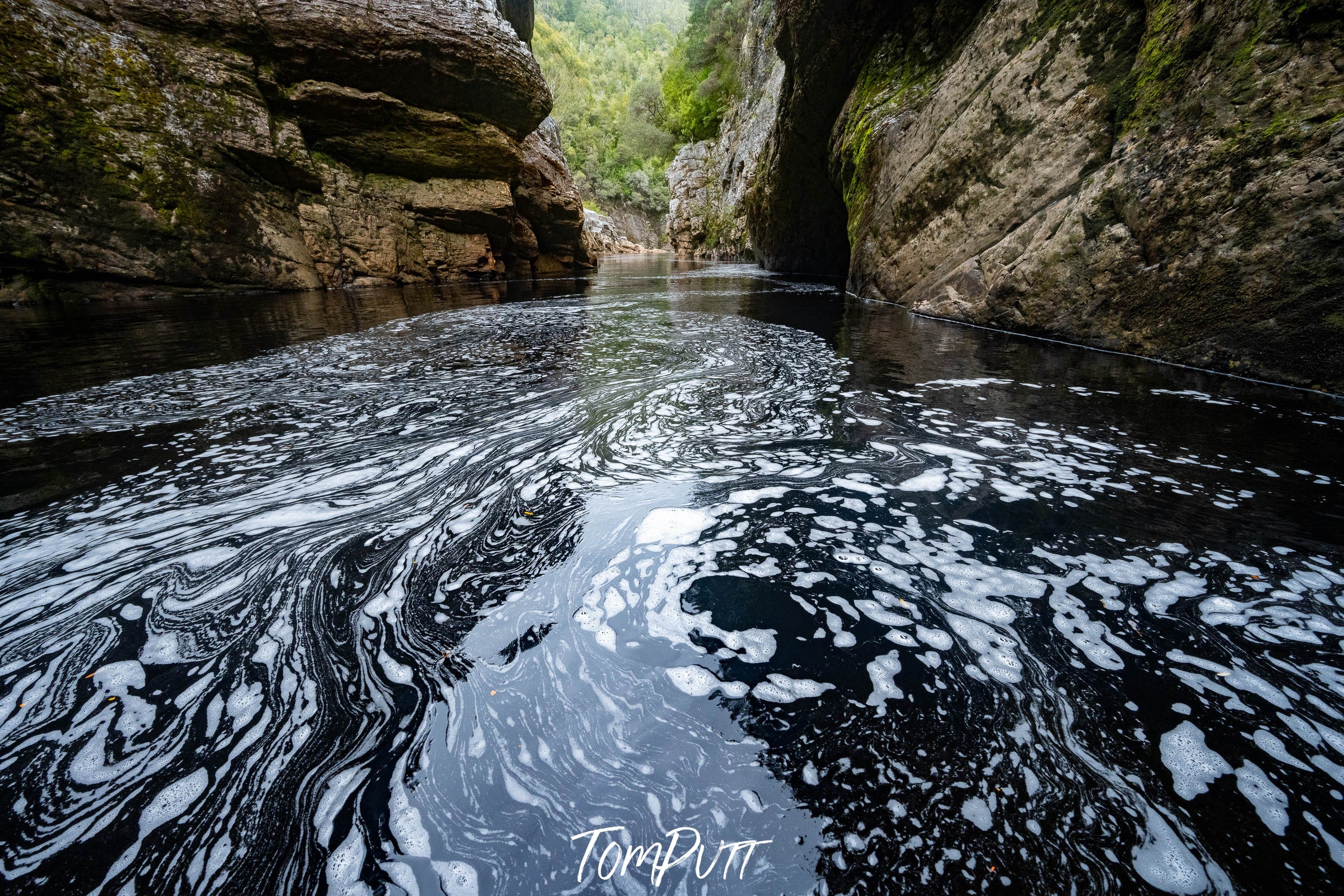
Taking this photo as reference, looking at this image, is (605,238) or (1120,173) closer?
(1120,173)

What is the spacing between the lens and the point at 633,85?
41.6 metres

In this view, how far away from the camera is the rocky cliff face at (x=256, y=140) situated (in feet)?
20.5

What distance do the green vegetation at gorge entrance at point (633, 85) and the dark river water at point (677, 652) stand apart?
22.2 meters

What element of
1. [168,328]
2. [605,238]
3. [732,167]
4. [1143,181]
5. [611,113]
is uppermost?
[611,113]

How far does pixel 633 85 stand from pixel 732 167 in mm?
29768

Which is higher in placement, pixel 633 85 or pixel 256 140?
pixel 633 85

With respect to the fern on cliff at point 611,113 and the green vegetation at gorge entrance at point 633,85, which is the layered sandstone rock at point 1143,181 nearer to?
the green vegetation at gorge entrance at point 633,85

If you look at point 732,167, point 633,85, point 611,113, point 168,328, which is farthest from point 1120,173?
point 611,113

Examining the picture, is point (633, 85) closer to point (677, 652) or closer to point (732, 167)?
point (732, 167)

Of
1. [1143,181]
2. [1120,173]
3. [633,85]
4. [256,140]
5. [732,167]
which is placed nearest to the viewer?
[1143,181]

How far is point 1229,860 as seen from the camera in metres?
0.69

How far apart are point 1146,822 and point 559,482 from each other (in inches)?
67.4

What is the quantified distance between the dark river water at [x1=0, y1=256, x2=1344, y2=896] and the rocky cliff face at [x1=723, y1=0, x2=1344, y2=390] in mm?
746

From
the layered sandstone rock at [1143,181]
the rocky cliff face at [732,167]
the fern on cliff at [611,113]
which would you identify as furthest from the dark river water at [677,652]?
the fern on cliff at [611,113]
